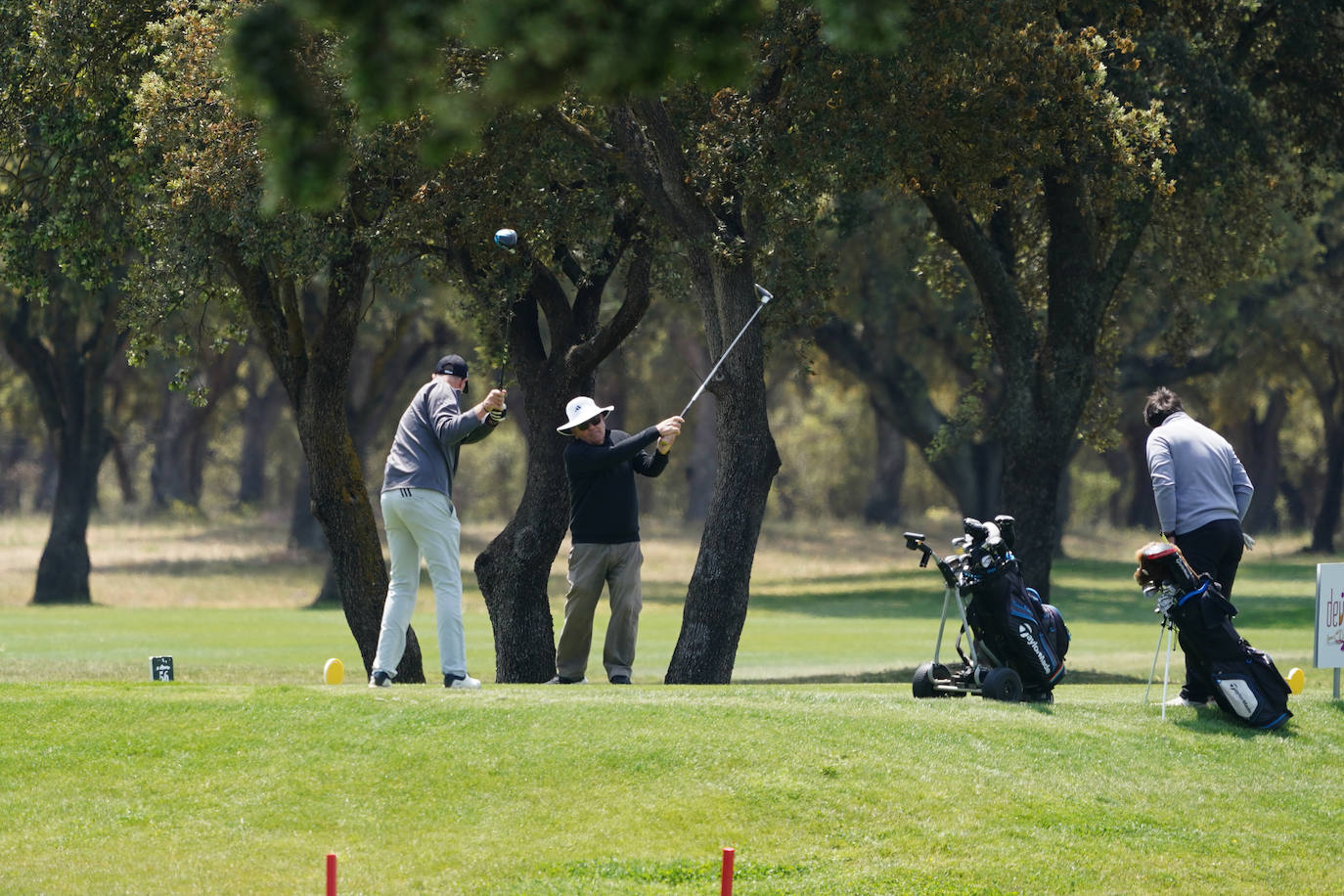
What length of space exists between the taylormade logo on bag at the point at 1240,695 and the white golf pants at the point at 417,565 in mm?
5016

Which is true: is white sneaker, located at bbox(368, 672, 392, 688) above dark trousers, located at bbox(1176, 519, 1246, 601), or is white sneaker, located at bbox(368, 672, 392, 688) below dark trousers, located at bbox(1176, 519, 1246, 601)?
below

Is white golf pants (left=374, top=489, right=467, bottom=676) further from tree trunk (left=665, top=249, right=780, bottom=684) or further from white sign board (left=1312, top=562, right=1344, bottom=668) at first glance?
white sign board (left=1312, top=562, right=1344, bottom=668)

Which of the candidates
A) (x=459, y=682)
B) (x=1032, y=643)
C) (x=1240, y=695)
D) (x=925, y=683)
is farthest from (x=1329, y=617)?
(x=459, y=682)

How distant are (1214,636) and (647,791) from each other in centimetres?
426

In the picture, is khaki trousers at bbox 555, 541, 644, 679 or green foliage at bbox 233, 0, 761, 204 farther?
khaki trousers at bbox 555, 541, 644, 679

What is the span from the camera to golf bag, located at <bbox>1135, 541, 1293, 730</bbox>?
1179 centimetres

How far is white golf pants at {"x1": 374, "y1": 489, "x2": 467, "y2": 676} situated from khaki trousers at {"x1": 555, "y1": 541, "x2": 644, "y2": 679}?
80.1 inches

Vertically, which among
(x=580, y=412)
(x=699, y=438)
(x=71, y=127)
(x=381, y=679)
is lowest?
(x=381, y=679)

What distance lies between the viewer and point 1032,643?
39.9 feet

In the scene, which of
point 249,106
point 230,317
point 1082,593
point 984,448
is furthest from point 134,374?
point 249,106

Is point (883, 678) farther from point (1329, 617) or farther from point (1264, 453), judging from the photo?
point (1264, 453)

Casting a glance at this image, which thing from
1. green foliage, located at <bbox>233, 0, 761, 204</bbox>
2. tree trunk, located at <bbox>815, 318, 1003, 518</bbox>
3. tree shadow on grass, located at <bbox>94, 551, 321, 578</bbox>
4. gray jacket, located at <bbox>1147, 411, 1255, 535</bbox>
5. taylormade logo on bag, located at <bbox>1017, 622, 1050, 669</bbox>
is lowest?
tree shadow on grass, located at <bbox>94, 551, 321, 578</bbox>

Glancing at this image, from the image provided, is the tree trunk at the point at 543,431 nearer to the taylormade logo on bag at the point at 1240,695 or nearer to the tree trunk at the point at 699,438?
the taylormade logo on bag at the point at 1240,695

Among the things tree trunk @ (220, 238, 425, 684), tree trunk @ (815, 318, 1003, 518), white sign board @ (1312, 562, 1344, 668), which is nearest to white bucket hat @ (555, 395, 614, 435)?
white sign board @ (1312, 562, 1344, 668)
